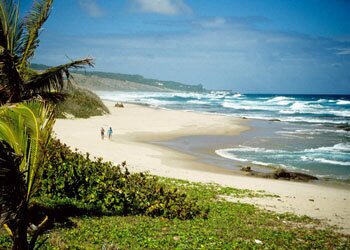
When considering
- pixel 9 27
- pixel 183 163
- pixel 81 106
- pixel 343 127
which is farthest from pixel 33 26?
pixel 343 127

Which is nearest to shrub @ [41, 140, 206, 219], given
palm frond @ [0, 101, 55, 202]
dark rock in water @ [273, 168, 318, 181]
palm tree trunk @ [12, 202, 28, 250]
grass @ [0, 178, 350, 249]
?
grass @ [0, 178, 350, 249]

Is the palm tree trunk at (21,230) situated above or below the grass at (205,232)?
above

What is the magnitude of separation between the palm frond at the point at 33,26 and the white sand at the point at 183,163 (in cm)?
974

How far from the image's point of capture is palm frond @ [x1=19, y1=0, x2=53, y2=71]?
8531mm

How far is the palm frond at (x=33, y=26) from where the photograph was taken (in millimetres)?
8531

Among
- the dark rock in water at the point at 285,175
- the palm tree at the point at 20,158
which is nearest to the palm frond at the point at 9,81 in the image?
the palm tree at the point at 20,158

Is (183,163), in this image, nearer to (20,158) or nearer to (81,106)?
(20,158)

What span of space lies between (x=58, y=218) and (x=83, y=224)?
30.4 inches

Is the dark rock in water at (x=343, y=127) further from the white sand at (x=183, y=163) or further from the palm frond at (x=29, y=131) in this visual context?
the palm frond at (x=29, y=131)

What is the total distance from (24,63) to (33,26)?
0.99 m

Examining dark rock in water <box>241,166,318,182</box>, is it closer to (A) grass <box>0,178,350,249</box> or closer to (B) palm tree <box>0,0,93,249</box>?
(A) grass <box>0,178,350,249</box>

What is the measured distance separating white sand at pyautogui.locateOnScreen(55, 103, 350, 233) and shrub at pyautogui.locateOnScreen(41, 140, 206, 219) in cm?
409

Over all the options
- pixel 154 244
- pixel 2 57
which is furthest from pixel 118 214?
pixel 2 57

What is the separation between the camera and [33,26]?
8.67 meters
